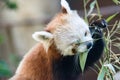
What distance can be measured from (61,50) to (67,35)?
0.13 metres

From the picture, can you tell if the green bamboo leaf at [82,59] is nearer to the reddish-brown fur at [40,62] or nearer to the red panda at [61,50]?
the red panda at [61,50]

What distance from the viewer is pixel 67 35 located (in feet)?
11.6

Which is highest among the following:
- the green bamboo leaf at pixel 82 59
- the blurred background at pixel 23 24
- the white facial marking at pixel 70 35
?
the blurred background at pixel 23 24

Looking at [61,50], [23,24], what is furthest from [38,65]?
[23,24]

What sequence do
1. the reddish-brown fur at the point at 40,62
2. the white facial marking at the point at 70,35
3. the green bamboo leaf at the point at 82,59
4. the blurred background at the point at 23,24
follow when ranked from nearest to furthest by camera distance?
the green bamboo leaf at the point at 82,59
the white facial marking at the point at 70,35
the reddish-brown fur at the point at 40,62
the blurred background at the point at 23,24

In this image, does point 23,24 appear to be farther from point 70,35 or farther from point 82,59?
point 82,59

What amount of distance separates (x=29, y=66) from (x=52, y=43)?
0.94 feet

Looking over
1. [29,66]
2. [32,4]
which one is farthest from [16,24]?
[29,66]

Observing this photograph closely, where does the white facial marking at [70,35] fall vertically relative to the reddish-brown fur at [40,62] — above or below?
above

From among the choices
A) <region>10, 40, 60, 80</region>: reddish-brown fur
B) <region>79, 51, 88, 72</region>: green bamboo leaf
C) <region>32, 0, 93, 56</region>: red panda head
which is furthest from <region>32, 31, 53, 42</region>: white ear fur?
<region>79, 51, 88, 72</region>: green bamboo leaf

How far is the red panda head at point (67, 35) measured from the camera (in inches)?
138

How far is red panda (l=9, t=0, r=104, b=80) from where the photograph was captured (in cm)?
353

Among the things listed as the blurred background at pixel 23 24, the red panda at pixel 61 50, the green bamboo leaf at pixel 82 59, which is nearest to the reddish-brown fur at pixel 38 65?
the red panda at pixel 61 50

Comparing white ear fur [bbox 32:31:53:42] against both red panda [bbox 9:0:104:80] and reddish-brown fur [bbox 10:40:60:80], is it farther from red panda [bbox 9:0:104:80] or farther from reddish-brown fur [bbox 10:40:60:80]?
reddish-brown fur [bbox 10:40:60:80]
